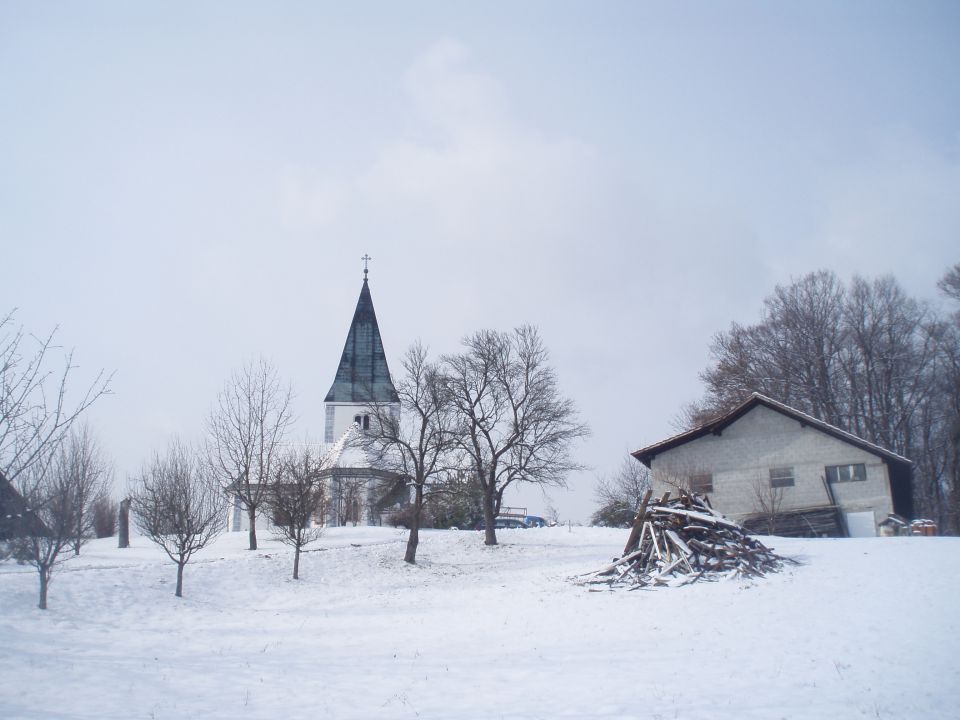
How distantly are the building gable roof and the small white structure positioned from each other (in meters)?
0.04

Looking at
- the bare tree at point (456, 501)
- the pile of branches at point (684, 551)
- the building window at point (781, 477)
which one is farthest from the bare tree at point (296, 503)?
the building window at point (781, 477)

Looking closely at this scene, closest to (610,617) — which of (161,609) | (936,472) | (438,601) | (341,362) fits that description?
(438,601)

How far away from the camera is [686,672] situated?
11883mm

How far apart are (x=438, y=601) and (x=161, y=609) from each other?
300 inches

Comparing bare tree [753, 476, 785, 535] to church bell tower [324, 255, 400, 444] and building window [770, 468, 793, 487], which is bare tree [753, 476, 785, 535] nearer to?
building window [770, 468, 793, 487]

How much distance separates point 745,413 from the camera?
30.5 metres

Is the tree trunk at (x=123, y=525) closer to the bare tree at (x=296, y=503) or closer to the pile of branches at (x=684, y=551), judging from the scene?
the bare tree at (x=296, y=503)

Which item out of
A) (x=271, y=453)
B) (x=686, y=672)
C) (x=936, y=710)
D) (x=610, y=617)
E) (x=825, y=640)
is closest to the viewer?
(x=936, y=710)

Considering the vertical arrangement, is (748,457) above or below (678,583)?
above

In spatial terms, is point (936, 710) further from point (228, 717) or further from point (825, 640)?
point (228, 717)

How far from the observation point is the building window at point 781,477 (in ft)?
96.9

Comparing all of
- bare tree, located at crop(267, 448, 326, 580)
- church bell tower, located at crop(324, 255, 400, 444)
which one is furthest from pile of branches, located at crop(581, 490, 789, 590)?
church bell tower, located at crop(324, 255, 400, 444)

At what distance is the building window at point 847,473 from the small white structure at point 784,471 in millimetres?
35

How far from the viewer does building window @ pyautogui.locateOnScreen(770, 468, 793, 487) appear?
29.5 meters
